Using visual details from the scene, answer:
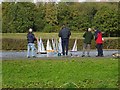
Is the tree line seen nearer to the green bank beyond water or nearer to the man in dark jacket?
the man in dark jacket

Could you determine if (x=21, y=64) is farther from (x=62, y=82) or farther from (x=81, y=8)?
(x=81, y=8)

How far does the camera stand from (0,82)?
40.4ft

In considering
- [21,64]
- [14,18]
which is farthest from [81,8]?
[21,64]

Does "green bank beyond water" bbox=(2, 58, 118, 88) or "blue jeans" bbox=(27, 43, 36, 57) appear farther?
"blue jeans" bbox=(27, 43, 36, 57)

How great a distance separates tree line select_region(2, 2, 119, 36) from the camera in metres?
40.8

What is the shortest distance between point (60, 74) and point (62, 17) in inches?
1215

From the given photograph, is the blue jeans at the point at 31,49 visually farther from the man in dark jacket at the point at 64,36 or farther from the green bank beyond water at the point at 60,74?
the green bank beyond water at the point at 60,74

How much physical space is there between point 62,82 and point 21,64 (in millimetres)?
3588

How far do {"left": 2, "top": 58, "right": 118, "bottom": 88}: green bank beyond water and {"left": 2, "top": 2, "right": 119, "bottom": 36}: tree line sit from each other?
2377 centimetres

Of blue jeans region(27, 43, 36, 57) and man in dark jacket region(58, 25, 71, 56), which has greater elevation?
man in dark jacket region(58, 25, 71, 56)

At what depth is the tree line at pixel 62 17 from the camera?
134 feet

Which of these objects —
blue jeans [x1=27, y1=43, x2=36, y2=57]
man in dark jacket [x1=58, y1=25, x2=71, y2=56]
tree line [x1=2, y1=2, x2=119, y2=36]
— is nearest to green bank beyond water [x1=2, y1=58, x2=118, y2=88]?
blue jeans [x1=27, y1=43, x2=36, y2=57]

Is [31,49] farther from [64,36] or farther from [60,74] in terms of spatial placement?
[60,74]

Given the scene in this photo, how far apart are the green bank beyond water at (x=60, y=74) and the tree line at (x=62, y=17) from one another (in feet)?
78.0
